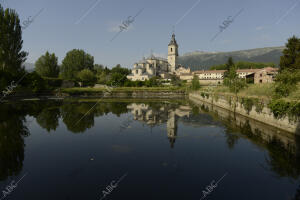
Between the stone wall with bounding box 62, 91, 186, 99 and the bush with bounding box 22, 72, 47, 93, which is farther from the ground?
the bush with bounding box 22, 72, 47, 93

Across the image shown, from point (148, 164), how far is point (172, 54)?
121060 mm

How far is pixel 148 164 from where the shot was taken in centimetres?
745

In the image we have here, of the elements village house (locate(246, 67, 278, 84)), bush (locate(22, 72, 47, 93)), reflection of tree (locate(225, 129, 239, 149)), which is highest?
village house (locate(246, 67, 278, 84))

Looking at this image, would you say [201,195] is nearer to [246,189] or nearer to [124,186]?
[246,189]

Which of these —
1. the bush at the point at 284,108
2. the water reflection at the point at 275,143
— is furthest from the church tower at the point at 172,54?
the bush at the point at 284,108

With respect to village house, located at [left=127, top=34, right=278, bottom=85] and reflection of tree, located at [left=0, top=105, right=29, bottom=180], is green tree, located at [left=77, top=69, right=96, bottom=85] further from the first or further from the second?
reflection of tree, located at [left=0, top=105, right=29, bottom=180]

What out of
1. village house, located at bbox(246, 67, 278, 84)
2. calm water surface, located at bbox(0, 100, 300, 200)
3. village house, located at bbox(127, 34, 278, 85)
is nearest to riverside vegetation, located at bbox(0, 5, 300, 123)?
calm water surface, located at bbox(0, 100, 300, 200)

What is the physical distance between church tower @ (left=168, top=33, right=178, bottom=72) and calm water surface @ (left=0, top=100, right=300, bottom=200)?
113 metres

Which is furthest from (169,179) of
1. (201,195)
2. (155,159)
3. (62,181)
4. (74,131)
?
(74,131)

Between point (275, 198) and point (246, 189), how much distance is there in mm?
747

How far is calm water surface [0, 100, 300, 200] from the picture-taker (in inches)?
217

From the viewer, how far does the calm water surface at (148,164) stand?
552cm

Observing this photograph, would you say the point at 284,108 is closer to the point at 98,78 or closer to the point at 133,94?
the point at 133,94

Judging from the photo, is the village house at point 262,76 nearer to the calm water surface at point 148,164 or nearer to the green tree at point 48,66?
the calm water surface at point 148,164
